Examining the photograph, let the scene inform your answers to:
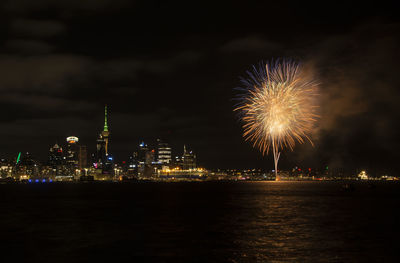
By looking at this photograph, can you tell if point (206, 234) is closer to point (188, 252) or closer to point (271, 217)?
point (188, 252)

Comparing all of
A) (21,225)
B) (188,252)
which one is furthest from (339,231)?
(21,225)

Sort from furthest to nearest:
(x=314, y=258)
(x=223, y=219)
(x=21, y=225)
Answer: (x=223, y=219) → (x=21, y=225) → (x=314, y=258)

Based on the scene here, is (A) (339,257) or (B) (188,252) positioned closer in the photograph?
(A) (339,257)

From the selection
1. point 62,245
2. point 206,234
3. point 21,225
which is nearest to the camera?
point 62,245

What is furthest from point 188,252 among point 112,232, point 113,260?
point 112,232

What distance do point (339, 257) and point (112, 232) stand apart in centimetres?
2193

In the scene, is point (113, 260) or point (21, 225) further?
point (21, 225)

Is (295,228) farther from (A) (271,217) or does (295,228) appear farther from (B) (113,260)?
(B) (113,260)

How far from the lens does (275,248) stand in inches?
1238

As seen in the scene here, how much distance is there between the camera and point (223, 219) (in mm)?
53812

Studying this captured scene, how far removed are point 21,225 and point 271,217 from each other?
98.1 feet

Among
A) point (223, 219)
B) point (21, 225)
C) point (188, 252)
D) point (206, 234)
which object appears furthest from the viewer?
point (223, 219)

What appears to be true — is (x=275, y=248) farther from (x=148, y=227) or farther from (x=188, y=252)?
(x=148, y=227)

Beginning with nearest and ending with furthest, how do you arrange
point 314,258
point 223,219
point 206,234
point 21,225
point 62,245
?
point 314,258, point 62,245, point 206,234, point 21,225, point 223,219
